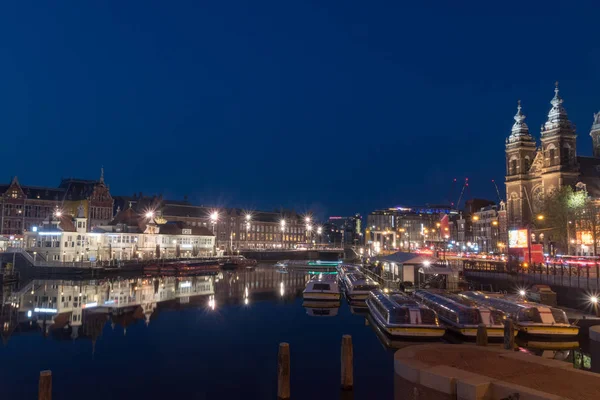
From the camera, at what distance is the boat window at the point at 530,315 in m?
32.0

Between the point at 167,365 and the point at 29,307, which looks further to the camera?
the point at 29,307

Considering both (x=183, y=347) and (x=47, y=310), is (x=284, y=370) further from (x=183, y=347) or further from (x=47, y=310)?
(x=47, y=310)

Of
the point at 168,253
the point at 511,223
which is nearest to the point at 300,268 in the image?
the point at 168,253

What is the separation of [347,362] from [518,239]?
51494mm

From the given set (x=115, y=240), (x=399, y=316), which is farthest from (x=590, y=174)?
(x=115, y=240)

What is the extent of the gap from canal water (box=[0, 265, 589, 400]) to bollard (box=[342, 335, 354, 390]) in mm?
710

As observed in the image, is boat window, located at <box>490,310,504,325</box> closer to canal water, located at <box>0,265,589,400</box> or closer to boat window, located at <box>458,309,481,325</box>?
boat window, located at <box>458,309,481,325</box>

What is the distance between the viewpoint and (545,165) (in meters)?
113

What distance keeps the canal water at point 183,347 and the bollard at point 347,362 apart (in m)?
0.71

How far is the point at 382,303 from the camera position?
125 feet

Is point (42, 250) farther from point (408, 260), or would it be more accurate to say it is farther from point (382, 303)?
point (382, 303)

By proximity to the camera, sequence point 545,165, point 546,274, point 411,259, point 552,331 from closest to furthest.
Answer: point 552,331
point 546,274
point 411,259
point 545,165

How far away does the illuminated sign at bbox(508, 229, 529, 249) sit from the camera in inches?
2461

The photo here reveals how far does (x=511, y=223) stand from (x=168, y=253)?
303 feet
